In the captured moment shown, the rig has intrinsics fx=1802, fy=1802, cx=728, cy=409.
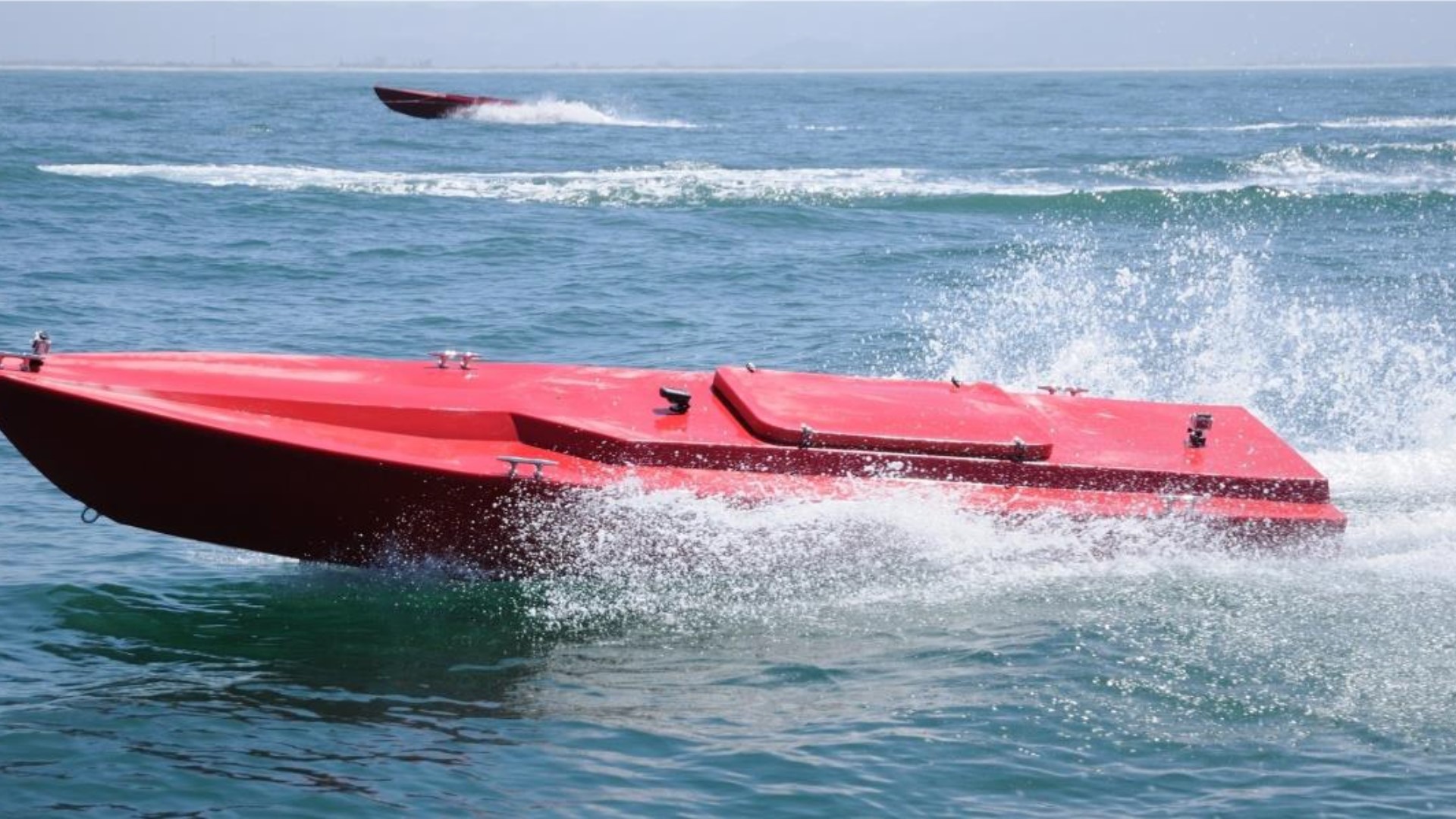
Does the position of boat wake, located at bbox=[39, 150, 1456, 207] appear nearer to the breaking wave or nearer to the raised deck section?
the breaking wave

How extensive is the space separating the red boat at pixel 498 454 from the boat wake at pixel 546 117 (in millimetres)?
53125

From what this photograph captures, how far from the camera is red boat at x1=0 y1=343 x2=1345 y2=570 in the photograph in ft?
28.7

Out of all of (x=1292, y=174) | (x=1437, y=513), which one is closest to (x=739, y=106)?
(x=1292, y=174)

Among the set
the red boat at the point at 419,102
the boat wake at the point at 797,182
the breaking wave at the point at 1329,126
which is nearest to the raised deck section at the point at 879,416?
the boat wake at the point at 797,182

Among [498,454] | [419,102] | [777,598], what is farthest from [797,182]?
[419,102]

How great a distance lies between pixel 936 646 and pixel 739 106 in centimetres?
7934

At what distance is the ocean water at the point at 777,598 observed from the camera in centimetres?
738

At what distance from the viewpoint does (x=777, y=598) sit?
930 cm

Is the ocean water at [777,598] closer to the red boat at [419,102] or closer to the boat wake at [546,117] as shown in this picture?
the red boat at [419,102]

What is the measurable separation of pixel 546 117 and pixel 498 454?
5828 centimetres

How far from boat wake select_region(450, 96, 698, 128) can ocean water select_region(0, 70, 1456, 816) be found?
125 ft

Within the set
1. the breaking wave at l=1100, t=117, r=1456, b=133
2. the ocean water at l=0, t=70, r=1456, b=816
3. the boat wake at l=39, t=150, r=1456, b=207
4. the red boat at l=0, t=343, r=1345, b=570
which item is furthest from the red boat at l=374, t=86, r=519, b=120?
the red boat at l=0, t=343, r=1345, b=570

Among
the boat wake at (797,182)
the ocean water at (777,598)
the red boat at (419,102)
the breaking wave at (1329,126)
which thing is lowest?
the ocean water at (777,598)

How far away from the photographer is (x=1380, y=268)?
75.7 feet
